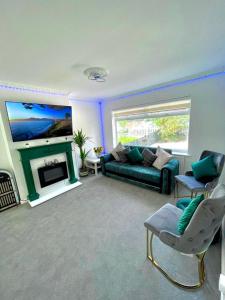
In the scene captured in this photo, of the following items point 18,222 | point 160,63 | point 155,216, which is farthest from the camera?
point 18,222

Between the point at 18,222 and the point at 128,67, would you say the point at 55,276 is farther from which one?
the point at 128,67

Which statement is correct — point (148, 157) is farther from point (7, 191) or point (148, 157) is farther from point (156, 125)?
point (7, 191)

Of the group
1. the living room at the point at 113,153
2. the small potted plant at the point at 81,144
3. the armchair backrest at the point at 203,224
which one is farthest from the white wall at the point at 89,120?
the armchair backrest at the point at 203,224

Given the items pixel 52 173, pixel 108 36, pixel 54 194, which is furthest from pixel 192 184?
pixel 52 173

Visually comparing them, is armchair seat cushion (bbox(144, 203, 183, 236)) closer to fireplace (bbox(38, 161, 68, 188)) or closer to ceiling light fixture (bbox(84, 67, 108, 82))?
ceiling light fixture (bbox(84, 67, 108, 82))

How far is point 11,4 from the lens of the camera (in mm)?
959

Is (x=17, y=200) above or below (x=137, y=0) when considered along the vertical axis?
below

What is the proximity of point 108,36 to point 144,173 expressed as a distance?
2487 millimetres

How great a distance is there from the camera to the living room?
3.84 ft

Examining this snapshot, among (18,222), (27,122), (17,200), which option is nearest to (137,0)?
(27,122)

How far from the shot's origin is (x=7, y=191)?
8.62 feet

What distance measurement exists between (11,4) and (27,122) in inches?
79.8

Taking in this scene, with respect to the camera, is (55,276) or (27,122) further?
(27,122)

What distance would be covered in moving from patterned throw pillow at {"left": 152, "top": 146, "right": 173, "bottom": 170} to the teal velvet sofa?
9 cm
